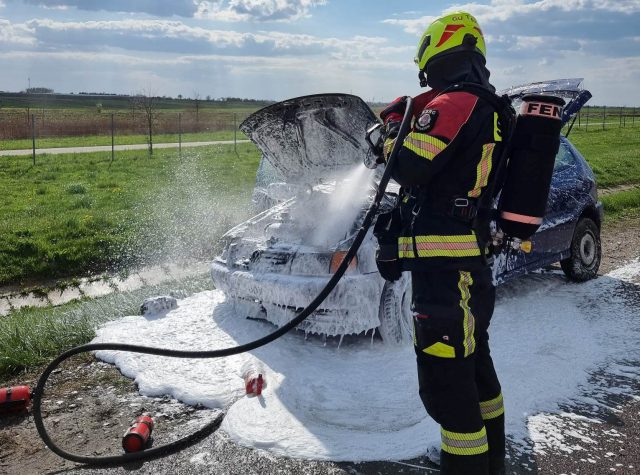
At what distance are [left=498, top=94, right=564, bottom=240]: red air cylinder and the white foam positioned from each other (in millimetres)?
1442

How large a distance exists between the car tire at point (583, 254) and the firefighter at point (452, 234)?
4.12 metres

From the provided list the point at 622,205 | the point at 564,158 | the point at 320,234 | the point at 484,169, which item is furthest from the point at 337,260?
the point at 622,205

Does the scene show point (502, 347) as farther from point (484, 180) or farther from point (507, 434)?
point (484, 180)

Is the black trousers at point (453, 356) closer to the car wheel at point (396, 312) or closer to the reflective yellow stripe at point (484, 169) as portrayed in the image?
the reflective yellow stripe at point (484, 169)

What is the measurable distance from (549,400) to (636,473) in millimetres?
820

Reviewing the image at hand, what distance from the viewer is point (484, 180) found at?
9.25 ft

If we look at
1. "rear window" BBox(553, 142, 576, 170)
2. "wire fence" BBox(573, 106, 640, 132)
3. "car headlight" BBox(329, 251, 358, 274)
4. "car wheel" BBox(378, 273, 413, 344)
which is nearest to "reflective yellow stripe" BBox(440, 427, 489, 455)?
"car wheel" BBox(378, 273, 413, 344)

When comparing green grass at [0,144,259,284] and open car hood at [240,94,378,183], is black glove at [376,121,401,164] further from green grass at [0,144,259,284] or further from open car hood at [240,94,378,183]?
green grass at [0,144,259,284]

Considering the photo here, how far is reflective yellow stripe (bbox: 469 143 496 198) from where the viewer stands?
277 centimetres

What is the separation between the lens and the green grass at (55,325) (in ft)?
15.5

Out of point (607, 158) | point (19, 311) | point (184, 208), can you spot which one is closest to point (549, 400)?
point (19, 311)

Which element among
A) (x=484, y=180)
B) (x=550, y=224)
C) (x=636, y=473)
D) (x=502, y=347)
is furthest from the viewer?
(x=550, y=224)

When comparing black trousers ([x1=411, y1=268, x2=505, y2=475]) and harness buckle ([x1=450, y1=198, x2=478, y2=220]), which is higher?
harness buckle ([x1=450, y1=198, x2=478, y2=220])

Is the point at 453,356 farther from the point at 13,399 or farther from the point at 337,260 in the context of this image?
the point at 13,399
